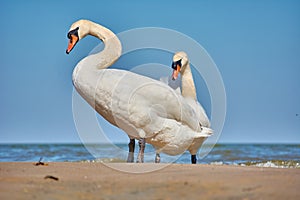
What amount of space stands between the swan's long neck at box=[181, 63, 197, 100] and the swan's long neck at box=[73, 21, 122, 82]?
1.98 m

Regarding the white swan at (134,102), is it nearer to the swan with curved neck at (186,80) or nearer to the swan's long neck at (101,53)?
the swan's long neck at (101,53)

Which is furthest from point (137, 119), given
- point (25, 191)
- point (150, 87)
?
point (25, 191)

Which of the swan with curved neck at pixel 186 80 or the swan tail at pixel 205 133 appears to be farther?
the swan with curved neck at pixel 186 80

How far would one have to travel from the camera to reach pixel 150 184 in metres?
4.64

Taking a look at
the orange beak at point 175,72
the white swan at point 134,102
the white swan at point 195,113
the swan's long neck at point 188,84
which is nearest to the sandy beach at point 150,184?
the white swan at point 134,102

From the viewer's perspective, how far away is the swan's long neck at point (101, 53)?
8.02 m

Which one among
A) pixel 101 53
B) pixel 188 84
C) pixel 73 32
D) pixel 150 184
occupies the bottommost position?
pixel 150 184

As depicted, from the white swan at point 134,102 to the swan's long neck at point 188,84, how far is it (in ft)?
4.47

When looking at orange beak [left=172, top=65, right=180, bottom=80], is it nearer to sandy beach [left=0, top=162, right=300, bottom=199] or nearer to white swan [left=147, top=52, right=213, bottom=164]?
white swan [left=147, top=52, right=213, bottom=164]

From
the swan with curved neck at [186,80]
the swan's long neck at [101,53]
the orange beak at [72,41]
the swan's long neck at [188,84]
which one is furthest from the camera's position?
the swan's long neck at [188,84]

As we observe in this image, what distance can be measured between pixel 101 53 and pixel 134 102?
1196mm

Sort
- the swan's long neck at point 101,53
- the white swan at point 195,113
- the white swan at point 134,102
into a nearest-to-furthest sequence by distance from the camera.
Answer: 1. the white swan at point 134,102
2. the swan's long neck at point 101,53
3. the white swan at point 195,113

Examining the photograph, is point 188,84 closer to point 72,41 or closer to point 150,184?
point 72,41

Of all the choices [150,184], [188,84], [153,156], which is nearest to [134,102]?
[153,156]
